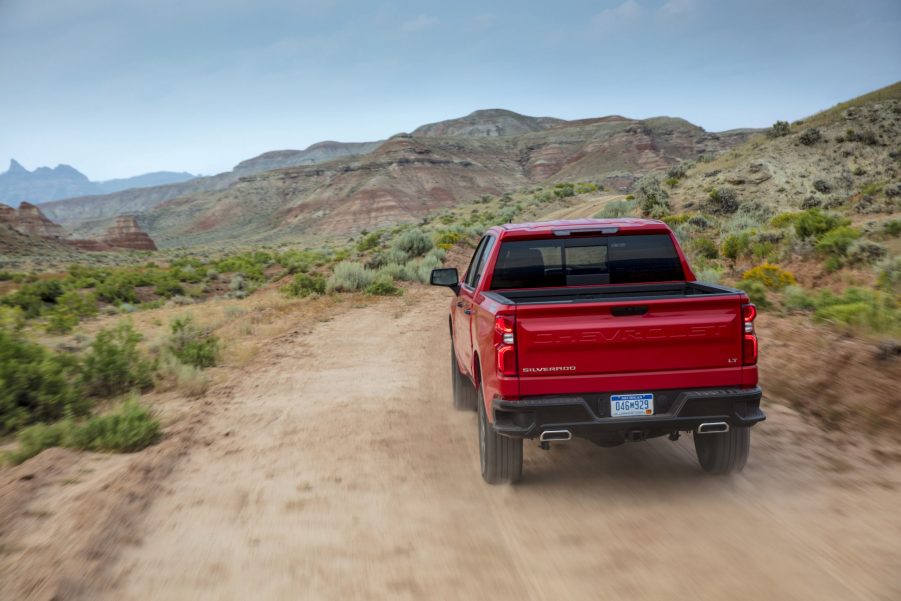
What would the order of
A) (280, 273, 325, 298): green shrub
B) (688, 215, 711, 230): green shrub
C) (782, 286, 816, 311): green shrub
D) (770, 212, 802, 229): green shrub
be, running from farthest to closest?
(688, 215, 711, 230): green shrub, (770, 212, 802, 229): green shrub, (280, 273, 325, 298): green shrub, (782, 286, 816, 311): green shrub

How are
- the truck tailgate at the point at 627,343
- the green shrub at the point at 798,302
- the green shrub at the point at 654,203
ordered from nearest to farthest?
the truck tailgate at the point at 627,343, the green shrub at the point at 798,302, the green shrub at the point at 654,203

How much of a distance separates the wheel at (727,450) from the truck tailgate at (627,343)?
798 millimetres

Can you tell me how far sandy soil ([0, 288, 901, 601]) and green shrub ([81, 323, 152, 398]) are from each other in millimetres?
2632

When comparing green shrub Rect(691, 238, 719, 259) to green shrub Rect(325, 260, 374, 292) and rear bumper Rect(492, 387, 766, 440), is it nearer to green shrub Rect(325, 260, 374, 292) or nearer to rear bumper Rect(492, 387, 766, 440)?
green shrub Rect(325, 260, 374, 292)

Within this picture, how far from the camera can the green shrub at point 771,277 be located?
12.9 m

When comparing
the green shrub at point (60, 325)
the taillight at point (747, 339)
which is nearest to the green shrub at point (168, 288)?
the green shrub at point (60, 325)

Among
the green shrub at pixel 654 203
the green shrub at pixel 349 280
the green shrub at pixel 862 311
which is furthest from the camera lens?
the green shrub at pixel 654 203

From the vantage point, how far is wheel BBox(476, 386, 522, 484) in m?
4.92

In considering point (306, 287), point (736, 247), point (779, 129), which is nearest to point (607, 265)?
point (736, 247)

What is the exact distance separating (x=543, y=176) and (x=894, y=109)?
287 ft

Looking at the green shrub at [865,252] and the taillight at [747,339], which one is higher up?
the taillight at [747,339]

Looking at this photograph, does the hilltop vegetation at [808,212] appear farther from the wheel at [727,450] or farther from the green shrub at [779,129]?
the wheel at [727,450]

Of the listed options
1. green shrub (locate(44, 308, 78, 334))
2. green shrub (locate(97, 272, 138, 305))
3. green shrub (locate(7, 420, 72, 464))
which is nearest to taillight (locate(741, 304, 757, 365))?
green shrub (locate(7, 420, 72, 464))

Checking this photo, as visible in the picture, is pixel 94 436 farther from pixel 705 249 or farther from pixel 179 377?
pixel 705 249
